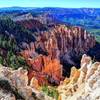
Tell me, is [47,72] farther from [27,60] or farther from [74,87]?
[74,87]

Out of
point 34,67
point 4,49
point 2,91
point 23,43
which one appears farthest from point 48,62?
point 2,91

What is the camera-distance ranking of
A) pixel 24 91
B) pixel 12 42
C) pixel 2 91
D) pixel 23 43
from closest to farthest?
pixel 2 91 → pixel 24 91 → pixel 12 42 → pixel 23 43

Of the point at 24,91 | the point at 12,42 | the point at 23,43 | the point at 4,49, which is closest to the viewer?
the point at 24,91

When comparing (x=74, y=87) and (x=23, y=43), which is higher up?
(x=74, y=87)

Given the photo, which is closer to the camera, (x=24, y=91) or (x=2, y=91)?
(x=2, y=91)

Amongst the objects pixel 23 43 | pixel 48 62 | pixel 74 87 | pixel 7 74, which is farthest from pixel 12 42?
pixel 7 74

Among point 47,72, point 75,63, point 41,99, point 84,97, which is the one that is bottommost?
point 75,63

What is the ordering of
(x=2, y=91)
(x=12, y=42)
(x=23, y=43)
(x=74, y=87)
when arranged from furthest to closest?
(x=23, y=43) < (x=12, y=42) < (x=74, y=87) < (x=2, y=91)

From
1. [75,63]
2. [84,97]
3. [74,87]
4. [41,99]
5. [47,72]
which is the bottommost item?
[75,63]

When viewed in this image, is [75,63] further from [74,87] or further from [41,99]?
[41,99]
